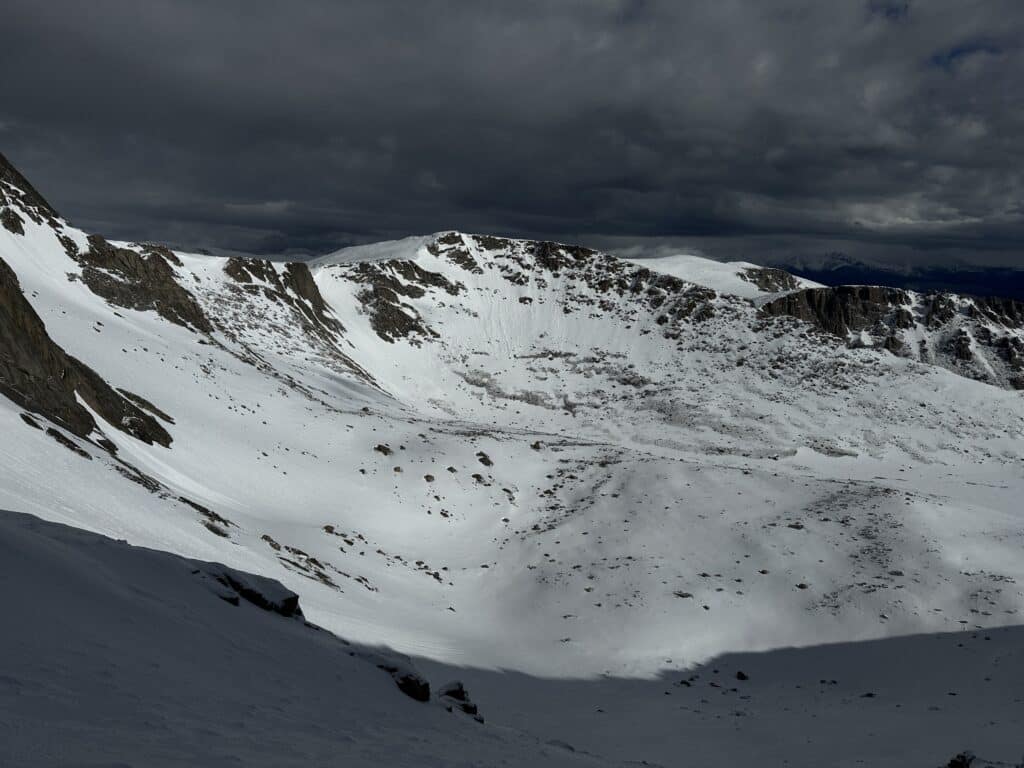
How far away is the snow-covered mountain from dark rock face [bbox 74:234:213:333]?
392mm

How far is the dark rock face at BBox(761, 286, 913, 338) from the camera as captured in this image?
479 feet

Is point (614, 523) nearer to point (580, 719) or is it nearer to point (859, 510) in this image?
point (859, 510)

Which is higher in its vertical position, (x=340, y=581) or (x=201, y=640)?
(x=340, y=581)

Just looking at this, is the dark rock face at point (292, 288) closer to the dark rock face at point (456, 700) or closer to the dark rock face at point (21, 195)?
the dark rock face at point (21, 195)

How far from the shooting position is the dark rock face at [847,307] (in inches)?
5753

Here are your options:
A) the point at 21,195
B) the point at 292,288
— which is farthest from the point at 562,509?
the point at 292,288

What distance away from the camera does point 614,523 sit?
34812 mm

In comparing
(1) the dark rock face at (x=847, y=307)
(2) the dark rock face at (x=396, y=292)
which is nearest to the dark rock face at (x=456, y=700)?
(2) the dark rock face at (x=396, y=292)

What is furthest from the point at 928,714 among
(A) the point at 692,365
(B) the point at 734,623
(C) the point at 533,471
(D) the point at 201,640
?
(A) the point at 692,365

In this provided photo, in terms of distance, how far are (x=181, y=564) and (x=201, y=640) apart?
3.13 m

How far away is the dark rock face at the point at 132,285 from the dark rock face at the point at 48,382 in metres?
28.5

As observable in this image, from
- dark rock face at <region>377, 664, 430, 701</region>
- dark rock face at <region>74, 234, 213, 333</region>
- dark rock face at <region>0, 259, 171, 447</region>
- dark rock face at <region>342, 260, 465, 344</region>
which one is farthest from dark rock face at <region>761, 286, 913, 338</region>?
dark rock face at <region>377, 664, 430, 701</region>

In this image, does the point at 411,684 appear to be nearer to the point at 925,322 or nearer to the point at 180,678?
the point at 180,678

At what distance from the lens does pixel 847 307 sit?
5851 inches
